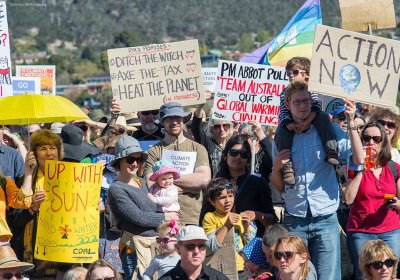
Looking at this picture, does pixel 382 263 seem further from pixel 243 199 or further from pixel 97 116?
pixel 97 116

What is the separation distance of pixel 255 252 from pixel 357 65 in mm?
1488

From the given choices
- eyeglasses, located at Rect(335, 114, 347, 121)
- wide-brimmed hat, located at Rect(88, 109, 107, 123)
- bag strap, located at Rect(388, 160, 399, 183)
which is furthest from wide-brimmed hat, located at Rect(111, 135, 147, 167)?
wide-brimmed hat, located at Rect(88, 109, 107, 123)

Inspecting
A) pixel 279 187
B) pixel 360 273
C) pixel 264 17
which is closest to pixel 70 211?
pixel 279 187

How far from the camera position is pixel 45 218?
927 cm

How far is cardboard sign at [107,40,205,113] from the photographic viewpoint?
11480 millimetres

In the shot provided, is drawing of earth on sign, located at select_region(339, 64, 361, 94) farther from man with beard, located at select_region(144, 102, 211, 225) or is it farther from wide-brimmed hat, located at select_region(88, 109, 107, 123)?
wide-brimmed hat, located at select_region(88, 109, 107, 123)

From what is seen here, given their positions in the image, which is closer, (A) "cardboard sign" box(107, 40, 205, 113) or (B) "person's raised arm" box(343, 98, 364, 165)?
(B) "person's raised arm" box(343, 98, 364, 165)

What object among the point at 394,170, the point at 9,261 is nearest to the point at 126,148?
the point at 9,261

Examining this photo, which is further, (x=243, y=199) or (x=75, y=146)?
(x=75, y=146)

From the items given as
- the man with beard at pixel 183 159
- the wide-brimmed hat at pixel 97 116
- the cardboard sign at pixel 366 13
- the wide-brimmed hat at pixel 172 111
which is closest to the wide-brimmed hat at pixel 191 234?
the man with beard at pixel 183 159

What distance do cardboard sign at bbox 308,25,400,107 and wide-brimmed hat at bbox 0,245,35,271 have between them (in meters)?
2.36

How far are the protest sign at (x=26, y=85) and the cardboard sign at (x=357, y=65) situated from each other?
228 inches

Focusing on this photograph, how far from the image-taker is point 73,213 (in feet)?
30.2

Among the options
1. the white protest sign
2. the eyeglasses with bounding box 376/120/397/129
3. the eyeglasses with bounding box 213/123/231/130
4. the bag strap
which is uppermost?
the eyeglasses with bounding box 213/123/231/130
